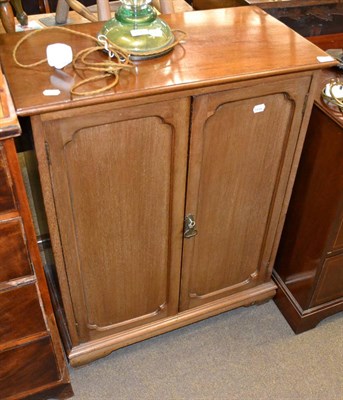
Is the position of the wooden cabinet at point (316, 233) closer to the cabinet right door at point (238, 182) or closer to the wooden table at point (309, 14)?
the cabinet right door at point (238, 182)

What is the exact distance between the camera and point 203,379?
153 centimetres

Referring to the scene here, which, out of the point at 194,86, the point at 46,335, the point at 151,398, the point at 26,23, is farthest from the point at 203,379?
the point at 26,23

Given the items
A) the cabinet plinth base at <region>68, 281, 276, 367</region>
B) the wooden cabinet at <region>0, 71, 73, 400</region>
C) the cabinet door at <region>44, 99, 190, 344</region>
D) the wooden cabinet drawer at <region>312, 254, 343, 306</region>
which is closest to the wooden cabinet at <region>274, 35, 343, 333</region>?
the wooden cabinet drawer at <region>312, 254, 343, 306</region>

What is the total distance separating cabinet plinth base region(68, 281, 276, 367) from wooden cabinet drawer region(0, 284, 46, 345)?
321 mm

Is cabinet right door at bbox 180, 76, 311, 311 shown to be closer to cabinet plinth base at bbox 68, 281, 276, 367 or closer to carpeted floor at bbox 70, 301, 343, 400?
cabinet plinth base at bbox 68, 281, 276, 367

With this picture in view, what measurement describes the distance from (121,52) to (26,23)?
653 millimetres

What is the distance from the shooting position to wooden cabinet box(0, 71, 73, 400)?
3.00 ft

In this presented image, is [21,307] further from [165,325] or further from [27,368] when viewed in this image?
[165,325]

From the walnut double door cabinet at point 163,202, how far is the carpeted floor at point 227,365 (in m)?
0.10

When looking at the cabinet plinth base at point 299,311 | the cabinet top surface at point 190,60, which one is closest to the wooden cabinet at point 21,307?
the cabinet top surface at point 190,60

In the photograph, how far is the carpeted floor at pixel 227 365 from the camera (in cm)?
149

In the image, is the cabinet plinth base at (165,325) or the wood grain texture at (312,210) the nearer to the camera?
the wood grain texture at (312,210)

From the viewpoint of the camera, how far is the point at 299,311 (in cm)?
163

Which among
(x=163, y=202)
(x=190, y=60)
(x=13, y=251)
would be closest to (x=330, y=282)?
(x=163, y=202)
